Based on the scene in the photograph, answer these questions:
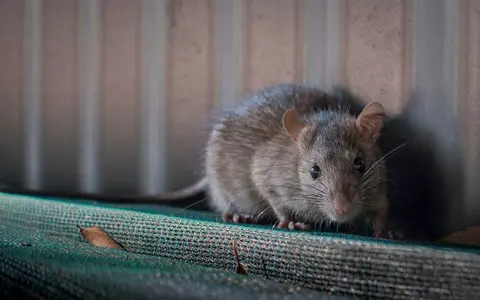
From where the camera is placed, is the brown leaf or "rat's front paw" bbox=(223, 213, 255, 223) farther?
"rat's front paw" bbox=(223, 213, 255, 223)

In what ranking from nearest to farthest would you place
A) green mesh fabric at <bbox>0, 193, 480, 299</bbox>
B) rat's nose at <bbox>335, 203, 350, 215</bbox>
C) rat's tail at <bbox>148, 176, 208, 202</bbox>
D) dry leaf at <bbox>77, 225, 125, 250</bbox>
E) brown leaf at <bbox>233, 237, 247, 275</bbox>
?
green mesh fabric at <bbox>0, 193, 480, 299</bbox>
brown leaf at <bbox>233, 237, 247, 275</bbox>
dry leaf at <bbox>77, 225, 125, 250</bbox>
rat's nose at <bbox>335, 203, 350, 215</bbox>
rat's tail at <bbox>148, 176, 208, 202</bbox>

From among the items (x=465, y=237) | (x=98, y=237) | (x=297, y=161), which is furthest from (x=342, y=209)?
(x=98, y=237)

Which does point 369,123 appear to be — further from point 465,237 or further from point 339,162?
point 465,237

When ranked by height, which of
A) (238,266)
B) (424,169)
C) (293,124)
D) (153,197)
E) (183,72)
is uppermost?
(183,72)

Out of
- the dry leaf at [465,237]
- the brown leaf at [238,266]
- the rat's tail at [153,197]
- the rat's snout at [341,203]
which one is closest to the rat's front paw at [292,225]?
the rat's snout at [341,203]

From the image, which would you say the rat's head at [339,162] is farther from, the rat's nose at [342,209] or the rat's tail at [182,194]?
the rat's tail at [182,194]

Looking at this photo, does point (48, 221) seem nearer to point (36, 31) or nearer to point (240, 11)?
point (240, 11)

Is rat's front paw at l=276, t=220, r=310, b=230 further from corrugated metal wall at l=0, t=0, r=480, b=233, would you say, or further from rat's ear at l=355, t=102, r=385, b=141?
corrugated metal wall at l=0, t=0, r=480, b=233

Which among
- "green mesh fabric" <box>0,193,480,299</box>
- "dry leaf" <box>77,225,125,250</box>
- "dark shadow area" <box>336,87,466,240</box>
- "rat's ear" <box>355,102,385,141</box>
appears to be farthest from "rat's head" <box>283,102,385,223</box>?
"dry leaf" <box>77,225,125,250</box>
